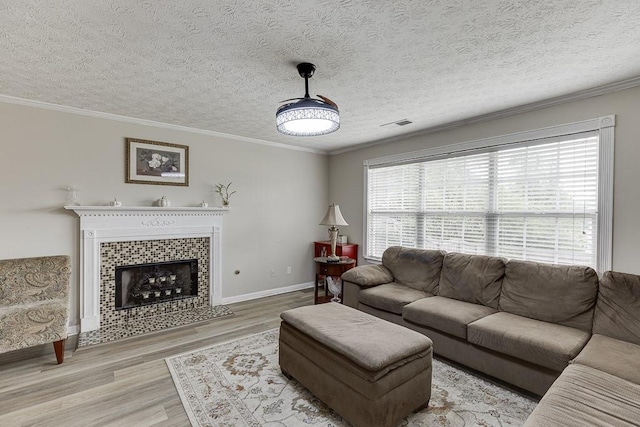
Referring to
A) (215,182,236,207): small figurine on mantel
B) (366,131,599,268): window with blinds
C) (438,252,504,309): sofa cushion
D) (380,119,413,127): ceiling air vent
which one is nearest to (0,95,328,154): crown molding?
(215,182,236,207): small figurine on mantel

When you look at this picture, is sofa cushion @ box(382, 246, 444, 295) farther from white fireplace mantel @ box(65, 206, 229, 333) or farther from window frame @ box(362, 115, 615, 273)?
white fireplace mantel @ box(65, 206, 229, 333)

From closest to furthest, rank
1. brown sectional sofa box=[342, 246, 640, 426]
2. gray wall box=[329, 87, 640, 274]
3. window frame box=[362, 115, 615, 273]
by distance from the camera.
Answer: brown sectional sofa box=[342, 246, 640, 426] < gray wall box=[329, 87, 640, 274] < window frame box=[362, 115, 615, 273]

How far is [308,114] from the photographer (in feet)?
6.79

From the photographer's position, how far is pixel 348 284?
3766 mm

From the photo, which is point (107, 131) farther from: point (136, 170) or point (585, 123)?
point (585, 123)

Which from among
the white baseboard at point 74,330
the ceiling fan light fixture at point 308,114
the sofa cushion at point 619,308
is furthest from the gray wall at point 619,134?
the white baseboard at point 74,330

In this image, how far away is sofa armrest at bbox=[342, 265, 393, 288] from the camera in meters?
3.62

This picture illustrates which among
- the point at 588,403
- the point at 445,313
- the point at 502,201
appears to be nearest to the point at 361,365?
the point at 588,403

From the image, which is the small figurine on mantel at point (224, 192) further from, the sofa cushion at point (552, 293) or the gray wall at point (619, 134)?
the sofa cushion at point (552, 293)

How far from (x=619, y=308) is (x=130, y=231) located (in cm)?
480

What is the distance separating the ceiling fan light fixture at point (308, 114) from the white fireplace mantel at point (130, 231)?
2.36 metres

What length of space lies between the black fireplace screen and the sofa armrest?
216cm

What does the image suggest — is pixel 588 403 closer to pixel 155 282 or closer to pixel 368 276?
pixel 368 276

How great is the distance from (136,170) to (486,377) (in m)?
4.31
